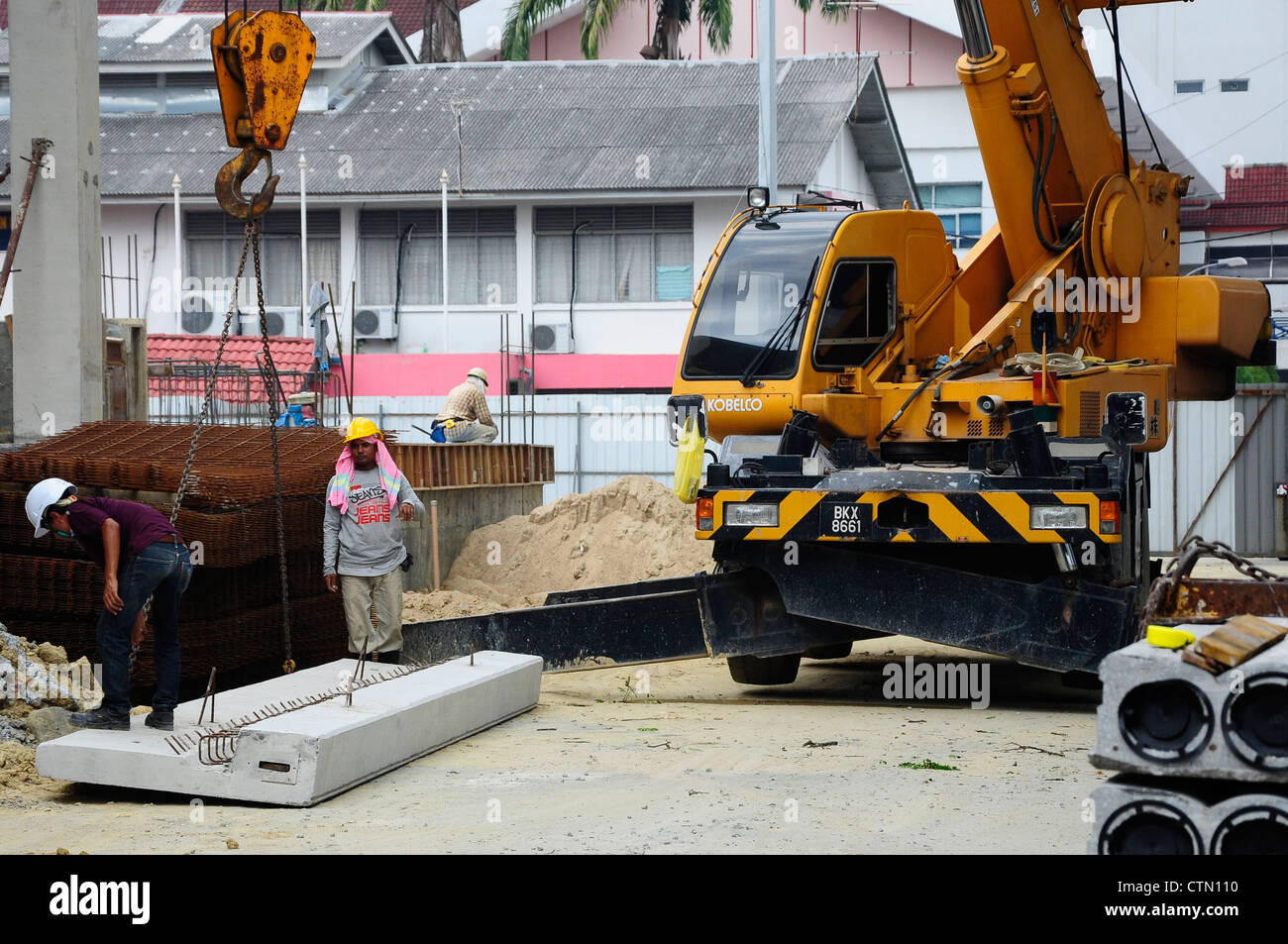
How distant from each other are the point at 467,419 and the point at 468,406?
0.54 feet

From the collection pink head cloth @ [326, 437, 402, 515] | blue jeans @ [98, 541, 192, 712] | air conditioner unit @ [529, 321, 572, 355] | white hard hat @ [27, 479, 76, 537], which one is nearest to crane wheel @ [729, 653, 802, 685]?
pink head cloth @ [326, 437, 402, 515]

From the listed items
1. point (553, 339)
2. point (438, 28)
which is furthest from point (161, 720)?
point (438, 28)

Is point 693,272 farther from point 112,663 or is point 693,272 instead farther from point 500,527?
point 112,663

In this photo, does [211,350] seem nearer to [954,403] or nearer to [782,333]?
[782,333]

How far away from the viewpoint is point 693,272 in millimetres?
32500

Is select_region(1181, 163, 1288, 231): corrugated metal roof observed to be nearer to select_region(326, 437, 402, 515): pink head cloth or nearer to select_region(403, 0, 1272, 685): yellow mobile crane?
select_region(403, 0, 1272, 685): yellow mobile crane

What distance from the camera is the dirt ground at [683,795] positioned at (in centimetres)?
704

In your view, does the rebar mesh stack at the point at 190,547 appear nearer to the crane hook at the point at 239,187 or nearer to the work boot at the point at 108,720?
the work boot at the point at 108,720

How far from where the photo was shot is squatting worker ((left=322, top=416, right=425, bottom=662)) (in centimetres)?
1138

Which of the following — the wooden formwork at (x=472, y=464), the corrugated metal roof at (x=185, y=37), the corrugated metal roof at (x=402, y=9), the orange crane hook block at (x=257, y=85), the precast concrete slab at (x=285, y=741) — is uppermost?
the corrugated metal roof at (x=402, y=9)

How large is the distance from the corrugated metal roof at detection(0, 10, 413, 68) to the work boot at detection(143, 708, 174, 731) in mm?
27228

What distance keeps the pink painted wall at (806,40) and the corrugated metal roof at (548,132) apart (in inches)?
257

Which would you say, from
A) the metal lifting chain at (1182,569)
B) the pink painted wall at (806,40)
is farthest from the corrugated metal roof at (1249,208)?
the metal lifting chain at (1182,569)
